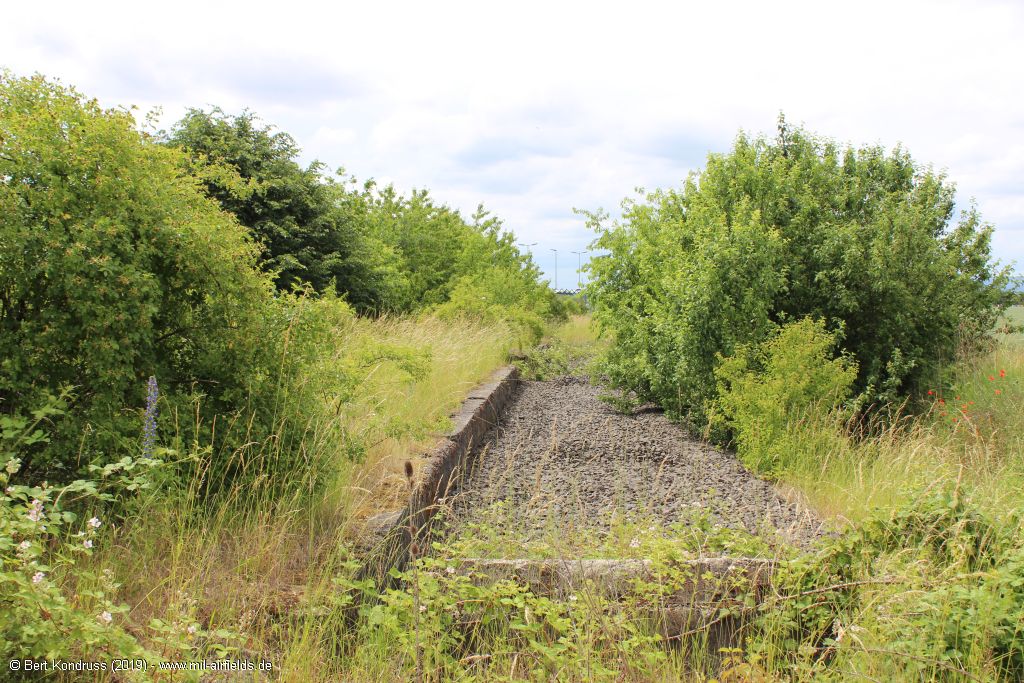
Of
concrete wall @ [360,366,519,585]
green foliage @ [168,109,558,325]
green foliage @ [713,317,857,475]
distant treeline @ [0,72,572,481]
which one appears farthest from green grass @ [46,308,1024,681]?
green foliage @ [168,109,558,325]

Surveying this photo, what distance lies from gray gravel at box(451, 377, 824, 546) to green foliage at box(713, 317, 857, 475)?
0.98ft

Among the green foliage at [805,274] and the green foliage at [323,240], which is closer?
the green foliage at [805,274]

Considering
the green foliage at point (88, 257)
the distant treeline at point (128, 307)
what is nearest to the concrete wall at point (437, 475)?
the distant treeline at point (128, 307)

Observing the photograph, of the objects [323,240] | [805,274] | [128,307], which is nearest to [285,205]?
[323,240]

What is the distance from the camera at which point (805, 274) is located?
8.90 m

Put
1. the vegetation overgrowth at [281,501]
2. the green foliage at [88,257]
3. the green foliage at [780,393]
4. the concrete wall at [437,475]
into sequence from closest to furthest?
the vegetation overgrowth at [281,501] < the green foliage at [88,257] < the concrete wall at [437,475] < the green foliage at [780,393]

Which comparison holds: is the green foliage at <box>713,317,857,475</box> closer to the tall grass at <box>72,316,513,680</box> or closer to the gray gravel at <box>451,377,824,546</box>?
the gray gravel at <box>451,377,824,546</box>

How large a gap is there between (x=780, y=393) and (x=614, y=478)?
71.7 inches

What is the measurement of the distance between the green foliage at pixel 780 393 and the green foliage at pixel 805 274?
0.39 metres

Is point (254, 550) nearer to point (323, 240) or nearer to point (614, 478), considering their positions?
point (614, 478)

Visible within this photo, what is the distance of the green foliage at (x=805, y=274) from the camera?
8.13m

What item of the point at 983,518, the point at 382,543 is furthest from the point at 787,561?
the point at 382,543

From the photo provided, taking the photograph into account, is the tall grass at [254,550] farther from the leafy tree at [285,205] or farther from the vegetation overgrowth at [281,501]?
the leafy tree at [285,205]

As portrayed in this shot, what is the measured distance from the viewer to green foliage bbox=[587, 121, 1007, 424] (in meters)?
8.13
